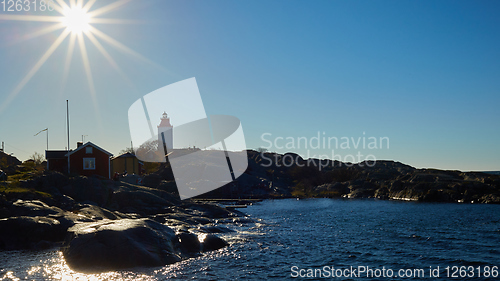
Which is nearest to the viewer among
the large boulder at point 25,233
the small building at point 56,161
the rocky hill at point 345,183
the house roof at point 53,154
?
the large boulder at point 25,233

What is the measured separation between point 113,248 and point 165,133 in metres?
112

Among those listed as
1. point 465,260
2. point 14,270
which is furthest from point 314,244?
point 14,270

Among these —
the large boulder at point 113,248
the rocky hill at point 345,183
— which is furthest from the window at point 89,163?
the large boulder at point 113,248

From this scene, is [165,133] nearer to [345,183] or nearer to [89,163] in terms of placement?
[345,183]

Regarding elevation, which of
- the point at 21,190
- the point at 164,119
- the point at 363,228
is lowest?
the point at 363,228

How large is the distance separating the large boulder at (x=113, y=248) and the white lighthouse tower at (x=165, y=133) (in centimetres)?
10752

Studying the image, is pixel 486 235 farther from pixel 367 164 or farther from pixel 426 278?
pixel 367 164

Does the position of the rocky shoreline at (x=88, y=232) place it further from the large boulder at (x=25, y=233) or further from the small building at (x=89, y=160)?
the small building at (x=89, y=160)

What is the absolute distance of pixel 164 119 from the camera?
429ft

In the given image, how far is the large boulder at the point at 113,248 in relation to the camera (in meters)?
19.0

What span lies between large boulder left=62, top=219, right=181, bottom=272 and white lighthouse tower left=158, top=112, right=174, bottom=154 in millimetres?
107523

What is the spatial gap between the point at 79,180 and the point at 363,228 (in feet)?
107

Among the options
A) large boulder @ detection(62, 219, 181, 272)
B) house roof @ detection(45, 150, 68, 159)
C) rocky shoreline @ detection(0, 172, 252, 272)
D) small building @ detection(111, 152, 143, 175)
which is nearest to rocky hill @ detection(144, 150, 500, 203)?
small building @ detection(111, 152, 143, 175)

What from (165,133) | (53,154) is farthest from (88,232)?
(165,133)
